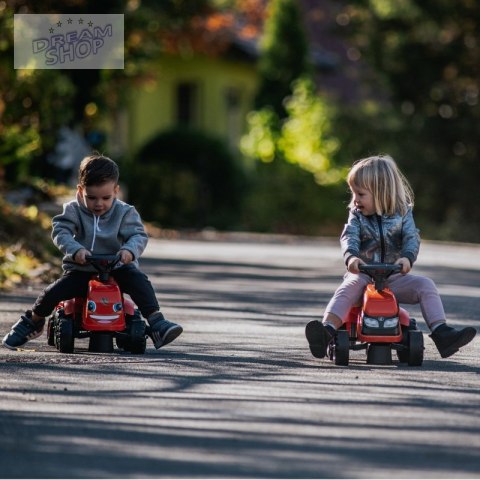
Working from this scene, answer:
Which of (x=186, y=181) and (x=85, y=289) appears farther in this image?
(x=186, y=181)

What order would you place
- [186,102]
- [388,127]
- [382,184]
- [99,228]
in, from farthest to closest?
[186,102] → [388,127] → [99,228] → [382,184]

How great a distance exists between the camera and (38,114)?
68.9ft

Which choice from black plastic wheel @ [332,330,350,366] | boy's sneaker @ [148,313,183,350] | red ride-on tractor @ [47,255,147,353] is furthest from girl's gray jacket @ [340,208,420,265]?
red ride-on tractor @ [47,255,147,353]

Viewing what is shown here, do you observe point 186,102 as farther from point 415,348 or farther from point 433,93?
point 415,348

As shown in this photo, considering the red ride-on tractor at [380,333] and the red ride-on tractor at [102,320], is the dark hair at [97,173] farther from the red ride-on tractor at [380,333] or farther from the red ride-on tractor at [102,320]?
the red ride-on tractor at [380,333]

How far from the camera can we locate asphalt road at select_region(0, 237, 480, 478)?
19.7 ft

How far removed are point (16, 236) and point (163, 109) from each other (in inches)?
933

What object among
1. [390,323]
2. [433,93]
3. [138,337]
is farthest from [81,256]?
[433,93]

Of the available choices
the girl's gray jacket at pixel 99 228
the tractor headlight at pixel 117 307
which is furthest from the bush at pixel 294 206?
the tractor headlight at pixel 117 307

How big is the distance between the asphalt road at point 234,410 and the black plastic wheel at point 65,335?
0.09m

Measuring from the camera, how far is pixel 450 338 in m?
9.27

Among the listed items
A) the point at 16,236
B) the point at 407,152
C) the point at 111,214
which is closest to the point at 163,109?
the point at 407,152

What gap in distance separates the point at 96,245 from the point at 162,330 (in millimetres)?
731

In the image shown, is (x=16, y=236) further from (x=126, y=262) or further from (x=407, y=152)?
(x=407, y=152)
